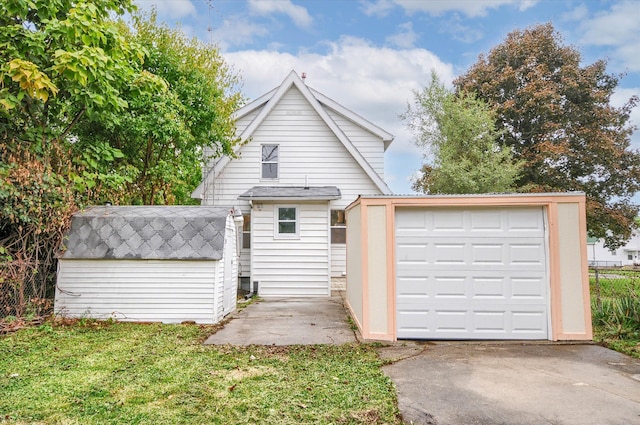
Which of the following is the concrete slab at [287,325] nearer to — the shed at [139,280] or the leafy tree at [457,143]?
the shed at [139,280]

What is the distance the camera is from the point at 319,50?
15.3m

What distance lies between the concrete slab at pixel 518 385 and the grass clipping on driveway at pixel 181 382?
1.38 feet

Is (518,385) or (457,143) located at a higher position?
(457,143)

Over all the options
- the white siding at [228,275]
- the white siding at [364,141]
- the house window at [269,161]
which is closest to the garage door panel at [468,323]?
the white siding at [228,275]

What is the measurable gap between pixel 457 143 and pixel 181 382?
15874mm

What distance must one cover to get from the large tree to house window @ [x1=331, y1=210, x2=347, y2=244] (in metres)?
9.90

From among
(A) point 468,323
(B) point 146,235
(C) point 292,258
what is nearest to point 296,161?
(C) point 292,258

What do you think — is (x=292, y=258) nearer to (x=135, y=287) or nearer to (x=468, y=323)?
(x=135, y=287)

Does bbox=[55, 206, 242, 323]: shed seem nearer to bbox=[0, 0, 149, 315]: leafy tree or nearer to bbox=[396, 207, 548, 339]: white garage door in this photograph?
bbox=[0, 0, 149, 315]: leafy tree

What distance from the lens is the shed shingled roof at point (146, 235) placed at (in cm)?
741

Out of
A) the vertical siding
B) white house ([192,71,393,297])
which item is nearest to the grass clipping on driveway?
white house ([192,71,393,297])

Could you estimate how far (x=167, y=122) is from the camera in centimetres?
982

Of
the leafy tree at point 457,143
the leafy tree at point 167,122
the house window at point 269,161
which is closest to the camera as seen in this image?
the leafy tree at point 167,122

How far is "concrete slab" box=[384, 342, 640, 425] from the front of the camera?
3.50 m
